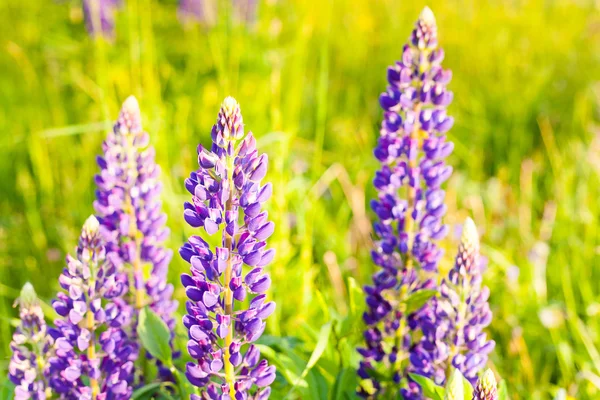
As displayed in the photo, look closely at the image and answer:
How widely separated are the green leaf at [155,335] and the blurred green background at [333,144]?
32 cm

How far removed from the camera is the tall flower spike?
6.30 feet

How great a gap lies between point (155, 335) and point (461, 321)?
2.65ft

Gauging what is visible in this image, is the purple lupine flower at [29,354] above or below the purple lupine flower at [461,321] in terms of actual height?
above

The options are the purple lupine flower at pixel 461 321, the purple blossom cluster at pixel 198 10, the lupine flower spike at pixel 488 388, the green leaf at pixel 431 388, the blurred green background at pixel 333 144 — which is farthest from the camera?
the purple blossom cluster at pixel 198 10

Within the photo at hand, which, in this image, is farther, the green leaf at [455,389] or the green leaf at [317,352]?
the green leaf at [317,352]

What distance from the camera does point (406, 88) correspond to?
1950 mm

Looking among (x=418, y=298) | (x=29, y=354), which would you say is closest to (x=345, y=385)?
(x=418, y=298)

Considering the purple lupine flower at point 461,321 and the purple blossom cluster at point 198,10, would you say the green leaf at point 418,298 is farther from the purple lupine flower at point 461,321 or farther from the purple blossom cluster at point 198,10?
the purple blossom cluster at point 198,10

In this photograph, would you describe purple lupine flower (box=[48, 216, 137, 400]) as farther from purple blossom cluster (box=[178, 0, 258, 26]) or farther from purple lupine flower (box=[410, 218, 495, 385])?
purple blossom cluster (box=[178, 0, 258, 26])

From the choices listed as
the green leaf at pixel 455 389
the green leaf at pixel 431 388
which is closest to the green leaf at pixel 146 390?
the green leaf at pixel 431 388

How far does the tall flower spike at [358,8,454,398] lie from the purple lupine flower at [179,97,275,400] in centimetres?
54

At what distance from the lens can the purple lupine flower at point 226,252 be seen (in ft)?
4.73

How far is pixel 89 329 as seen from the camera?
1.69 m

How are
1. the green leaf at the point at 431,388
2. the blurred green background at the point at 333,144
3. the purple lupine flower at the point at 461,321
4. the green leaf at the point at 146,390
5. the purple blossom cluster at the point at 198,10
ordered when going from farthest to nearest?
1. the purple blossom cluster at the point at 198,10
2. the blurred green background at the point at 333,144
3. the green leaf at the point at 146,390
4. the purple lupine flower at the point at 461,321
5. the green leaf at the point at 431,388
